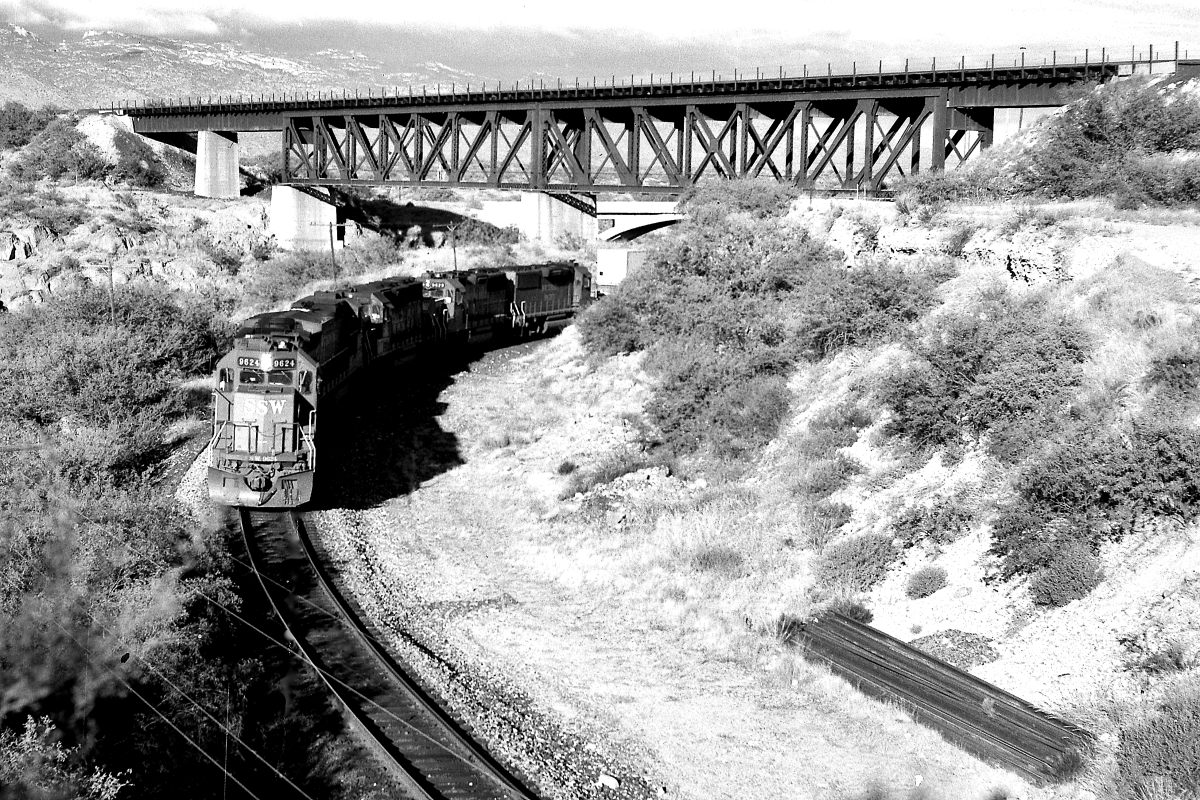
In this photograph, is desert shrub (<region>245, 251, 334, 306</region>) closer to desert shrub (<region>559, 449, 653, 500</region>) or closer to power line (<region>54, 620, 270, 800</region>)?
desert shrub (<region>559, 449, 653, 500</region>)

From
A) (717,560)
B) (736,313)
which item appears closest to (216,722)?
(717,560)

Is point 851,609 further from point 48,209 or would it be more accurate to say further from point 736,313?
point 48,209

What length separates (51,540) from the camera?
17.1 meters

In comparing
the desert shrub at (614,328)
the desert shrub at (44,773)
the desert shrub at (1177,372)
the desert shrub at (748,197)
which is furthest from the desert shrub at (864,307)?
the desert shrub at (44,773)

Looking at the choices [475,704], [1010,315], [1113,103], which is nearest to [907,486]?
[1010,315]

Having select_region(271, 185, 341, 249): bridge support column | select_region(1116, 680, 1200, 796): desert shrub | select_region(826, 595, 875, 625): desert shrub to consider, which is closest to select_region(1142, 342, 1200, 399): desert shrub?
select_region(826, 595, 875, 625): desert shrub

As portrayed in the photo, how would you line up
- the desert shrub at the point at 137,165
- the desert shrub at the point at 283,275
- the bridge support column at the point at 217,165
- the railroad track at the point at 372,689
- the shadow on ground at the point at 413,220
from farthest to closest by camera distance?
the shadow on ground at the point at 413,220, the desert shrub at the point at 137,165, the bridge support column at the point at 217,165, the desert shrub at the point at 283,275, the railroad track at the point at 372,689

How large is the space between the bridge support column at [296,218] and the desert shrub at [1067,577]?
186ft

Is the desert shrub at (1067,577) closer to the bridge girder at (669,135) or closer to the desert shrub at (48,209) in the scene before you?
the bridge girder at (669,135)

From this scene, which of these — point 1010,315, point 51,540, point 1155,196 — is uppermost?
point 1155,196

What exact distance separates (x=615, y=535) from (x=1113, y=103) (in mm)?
22552

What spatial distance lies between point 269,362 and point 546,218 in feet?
144

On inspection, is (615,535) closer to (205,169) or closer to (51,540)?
(51,540)

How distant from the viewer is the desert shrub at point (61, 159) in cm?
6900
